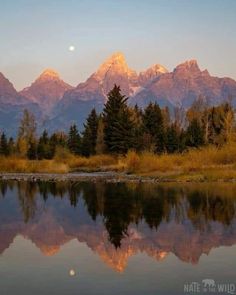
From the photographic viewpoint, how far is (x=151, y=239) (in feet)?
54.4

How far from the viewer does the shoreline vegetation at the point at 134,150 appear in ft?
160

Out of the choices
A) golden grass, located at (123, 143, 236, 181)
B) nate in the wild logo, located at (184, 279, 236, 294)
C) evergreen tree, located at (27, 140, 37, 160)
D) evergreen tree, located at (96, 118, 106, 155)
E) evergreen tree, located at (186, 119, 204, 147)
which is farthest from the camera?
evergreen tree, located at (27, 140, 37, 160)

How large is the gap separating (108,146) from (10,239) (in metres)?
56.1

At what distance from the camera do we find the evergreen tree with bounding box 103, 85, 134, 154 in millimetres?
70688

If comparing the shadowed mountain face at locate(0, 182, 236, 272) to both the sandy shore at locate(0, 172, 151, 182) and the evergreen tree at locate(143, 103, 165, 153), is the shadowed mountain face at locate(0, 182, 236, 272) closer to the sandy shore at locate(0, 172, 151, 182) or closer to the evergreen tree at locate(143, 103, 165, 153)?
the sandy shore at locate(0, 172, 151, 182)

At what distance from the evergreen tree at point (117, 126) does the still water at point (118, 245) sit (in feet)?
136

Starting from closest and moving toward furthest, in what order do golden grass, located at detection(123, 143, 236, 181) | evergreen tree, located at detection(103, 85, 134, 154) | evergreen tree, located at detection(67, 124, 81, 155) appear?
golden grass, located at detection(123, 143, 236, 181) → evergreen tree, located at detection(103, 85, 134, 154) → evergreen tree, located at detection(67, 124, 81, 155)

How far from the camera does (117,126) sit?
72062 mm

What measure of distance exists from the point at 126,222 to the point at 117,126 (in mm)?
52259

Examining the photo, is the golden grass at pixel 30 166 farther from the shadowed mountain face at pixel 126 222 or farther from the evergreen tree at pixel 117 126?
the shadowed mountain face at pixel 126 222

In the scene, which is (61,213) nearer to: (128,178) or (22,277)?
(22,277)

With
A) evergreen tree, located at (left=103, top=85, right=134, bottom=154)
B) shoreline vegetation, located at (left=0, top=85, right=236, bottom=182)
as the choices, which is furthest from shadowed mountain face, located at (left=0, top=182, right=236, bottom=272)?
evergreen tree, located at (left=103, top=85, right=134, bottom=154)

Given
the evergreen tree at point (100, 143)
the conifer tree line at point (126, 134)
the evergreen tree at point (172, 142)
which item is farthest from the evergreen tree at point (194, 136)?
the evergreen tree at point (100, 143)

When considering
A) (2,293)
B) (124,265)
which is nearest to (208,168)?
(124,265)
